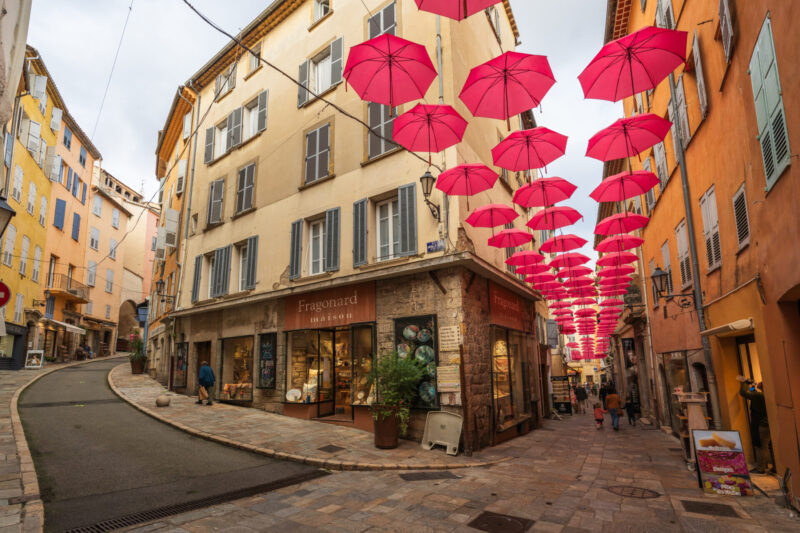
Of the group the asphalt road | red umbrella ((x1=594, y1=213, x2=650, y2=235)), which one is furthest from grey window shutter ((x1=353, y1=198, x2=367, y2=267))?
red umbrella ((x1=594, y1=213, x2=650, y2=235))

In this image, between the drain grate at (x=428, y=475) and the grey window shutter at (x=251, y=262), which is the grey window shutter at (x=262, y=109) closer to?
the grey window shutter at (x=251, y=262)

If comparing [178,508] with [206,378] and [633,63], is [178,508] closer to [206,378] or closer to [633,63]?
[633,63]

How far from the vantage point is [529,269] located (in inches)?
556

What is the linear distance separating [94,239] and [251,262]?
29918mm

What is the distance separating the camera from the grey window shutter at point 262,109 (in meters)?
15.4

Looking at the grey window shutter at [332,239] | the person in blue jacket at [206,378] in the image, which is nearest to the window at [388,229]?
the grey window shutter at [332,239]

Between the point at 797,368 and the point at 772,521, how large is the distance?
1.86m

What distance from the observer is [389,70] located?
664 cm

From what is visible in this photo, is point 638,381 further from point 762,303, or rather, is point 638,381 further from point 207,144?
point 207,144

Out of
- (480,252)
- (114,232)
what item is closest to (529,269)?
(480,252)

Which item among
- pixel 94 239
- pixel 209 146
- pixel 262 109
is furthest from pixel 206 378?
pixel 94 239

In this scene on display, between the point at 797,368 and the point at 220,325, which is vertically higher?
the point at 220,325

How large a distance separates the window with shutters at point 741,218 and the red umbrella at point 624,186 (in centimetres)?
227

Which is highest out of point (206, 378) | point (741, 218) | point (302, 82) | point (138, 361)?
point (302, 82)
